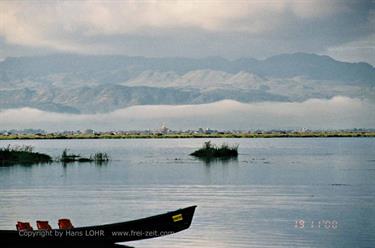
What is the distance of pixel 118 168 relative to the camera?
173 ft

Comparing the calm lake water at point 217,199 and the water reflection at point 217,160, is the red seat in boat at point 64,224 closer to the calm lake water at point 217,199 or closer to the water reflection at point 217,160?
the calm lake water at point 217,199


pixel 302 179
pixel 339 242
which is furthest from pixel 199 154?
pixel 339 242

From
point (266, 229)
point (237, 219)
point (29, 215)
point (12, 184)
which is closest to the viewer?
point (266, 229)

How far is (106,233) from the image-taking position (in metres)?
17.8

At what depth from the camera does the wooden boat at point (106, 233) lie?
1764 cm

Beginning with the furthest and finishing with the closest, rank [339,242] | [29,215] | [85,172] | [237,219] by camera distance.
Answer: [85,172] → [29,215] → [237,219] → [339,242]

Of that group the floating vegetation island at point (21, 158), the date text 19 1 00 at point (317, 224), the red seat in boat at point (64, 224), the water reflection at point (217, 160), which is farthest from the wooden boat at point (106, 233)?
the water reflection at point (217, 160)

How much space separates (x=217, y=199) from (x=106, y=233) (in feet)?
47.5

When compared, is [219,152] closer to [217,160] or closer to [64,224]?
[217,160]

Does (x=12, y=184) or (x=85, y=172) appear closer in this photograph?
(x=12, y=184)

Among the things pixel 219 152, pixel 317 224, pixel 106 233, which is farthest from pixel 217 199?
pixel 219 152

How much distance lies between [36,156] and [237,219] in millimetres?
31300

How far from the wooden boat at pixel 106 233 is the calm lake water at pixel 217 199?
7.28ft

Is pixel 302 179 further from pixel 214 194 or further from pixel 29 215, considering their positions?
pixel 29 215
